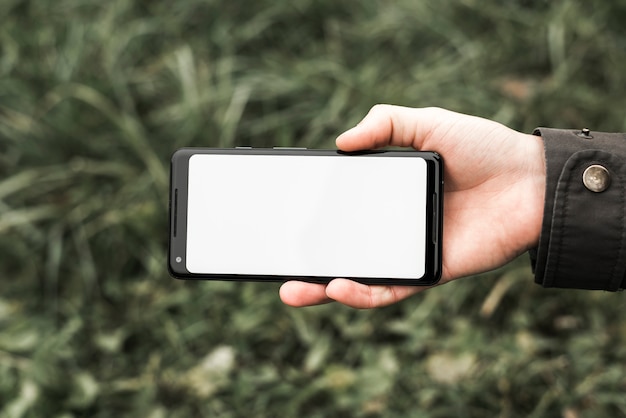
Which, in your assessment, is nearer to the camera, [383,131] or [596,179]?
[596,179]

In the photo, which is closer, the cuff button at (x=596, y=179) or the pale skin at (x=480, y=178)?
the cuff button at (x=596, y=179)

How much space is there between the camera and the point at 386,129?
142 centimetres

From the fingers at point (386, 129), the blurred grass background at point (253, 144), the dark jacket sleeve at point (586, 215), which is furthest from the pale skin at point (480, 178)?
the blurred grass background at point (253, 144)

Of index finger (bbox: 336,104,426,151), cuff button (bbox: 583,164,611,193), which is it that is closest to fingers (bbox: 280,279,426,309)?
index finger (bbox: 336,104,426,151)

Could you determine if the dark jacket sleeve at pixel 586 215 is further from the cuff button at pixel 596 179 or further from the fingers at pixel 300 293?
the fingers at pixel 300 293

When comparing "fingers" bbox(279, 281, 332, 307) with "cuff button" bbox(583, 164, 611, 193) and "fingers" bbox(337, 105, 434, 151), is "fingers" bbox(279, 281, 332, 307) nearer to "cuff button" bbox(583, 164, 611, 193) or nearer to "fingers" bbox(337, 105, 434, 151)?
"fingers" bbox(337, 105, 434, 151)

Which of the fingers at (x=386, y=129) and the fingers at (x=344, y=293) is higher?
the fingers at (x=386, y=129)

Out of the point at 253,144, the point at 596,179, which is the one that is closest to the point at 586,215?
the point at 596,179

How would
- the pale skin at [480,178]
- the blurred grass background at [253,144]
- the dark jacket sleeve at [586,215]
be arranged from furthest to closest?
the blurred grass background at [253,144], the pale skin at [480,178], the dark jacket sleeve at [586,215]

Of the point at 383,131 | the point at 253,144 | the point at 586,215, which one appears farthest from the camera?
the point at 253,144

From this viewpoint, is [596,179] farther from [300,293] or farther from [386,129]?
[300,293]

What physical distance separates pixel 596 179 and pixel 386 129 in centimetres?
46

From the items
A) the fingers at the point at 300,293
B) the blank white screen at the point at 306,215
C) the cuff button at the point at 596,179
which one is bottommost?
the fingers at the point at 300,293

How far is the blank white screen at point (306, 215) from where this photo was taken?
1387mm
